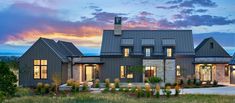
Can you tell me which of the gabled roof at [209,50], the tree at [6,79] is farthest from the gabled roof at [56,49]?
the gabled roof at [209,50]

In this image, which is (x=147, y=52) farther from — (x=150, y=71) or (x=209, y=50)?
(x=209, y=50)

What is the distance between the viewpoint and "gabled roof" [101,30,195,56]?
3925 centimetres

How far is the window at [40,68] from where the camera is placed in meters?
36.2

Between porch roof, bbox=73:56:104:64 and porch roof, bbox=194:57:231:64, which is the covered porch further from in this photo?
porch roof, bbox=73:56:104:64

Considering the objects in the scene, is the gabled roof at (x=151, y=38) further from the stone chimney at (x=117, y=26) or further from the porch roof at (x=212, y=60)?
the porch roof at (x=212, y=60)

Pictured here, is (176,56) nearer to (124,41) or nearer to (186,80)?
(186,80)

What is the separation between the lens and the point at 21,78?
3616cm

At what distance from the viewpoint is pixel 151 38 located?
40.0 m

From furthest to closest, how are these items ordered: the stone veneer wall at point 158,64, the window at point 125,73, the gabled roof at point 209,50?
the gabled roof at point 209,50
the window at point 125,73
the stone veneer wall at point 158,64

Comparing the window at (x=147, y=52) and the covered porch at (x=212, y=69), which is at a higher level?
the window at (x=147, y=52)

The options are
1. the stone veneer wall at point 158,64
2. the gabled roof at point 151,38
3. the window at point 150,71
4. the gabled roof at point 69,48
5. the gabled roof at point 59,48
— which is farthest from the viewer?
the gabled roof at point 69,48

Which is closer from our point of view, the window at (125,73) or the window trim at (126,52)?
the window at (125,73)

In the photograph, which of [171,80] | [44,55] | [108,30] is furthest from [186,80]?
[44,55]

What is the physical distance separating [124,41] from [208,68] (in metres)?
8.63
